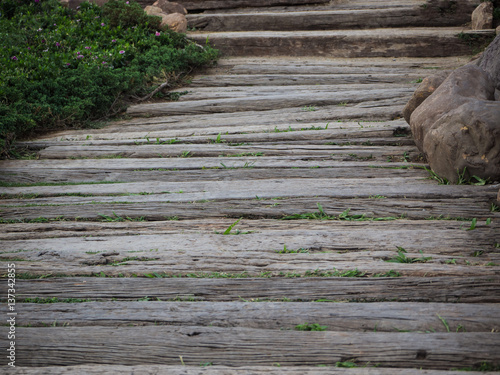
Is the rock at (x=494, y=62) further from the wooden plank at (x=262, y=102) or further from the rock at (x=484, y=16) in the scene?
the rock at (x=484, y=16)

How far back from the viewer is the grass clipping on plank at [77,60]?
510cm

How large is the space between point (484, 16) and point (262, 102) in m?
3.60

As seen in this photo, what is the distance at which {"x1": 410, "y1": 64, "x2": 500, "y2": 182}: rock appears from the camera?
3213mm

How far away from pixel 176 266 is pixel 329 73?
174 inches

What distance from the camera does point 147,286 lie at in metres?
2.47

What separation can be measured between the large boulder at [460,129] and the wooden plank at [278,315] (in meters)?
1.41

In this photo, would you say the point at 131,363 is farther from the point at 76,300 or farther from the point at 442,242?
the point at 442,242

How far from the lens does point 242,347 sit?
2033mm

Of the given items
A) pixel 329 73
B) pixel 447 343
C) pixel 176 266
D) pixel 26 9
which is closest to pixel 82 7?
pixel 26 9

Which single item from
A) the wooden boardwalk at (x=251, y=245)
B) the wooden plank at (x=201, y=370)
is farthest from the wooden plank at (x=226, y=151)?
the wooden plank at (x=201, y=370)

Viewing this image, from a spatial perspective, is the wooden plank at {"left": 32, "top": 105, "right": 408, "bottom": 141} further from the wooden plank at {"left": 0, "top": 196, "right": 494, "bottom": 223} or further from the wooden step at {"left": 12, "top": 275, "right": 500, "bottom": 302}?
the wooden step at {"left": 12, "top": 275, "right": 500, "bottom": 302}

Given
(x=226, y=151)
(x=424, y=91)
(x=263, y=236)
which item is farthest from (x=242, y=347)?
(x=424, y=91)

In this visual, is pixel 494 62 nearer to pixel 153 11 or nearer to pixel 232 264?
pixel 232 264

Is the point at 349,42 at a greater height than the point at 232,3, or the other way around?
the point at 232,3
